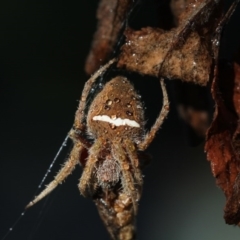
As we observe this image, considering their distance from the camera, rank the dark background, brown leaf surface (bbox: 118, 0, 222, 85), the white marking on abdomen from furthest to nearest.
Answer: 1. the dark background
2. the white marking on abdomen
3. brown leaf surface (bbox: 118, 0, 222, 85)

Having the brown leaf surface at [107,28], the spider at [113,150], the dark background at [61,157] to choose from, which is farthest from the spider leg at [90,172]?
the dark background at [61,157]

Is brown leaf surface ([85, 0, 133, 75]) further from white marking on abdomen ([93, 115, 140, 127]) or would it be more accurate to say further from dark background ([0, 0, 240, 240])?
dark background ([0, 0, 240, 240])

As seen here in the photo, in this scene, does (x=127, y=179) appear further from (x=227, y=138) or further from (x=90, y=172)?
(x=227, y=138)

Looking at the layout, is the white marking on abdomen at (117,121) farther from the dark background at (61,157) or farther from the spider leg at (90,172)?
the dark background at (61,157)

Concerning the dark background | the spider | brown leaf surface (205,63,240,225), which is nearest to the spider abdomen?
the spider

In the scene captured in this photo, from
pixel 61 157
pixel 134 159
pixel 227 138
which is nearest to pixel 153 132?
pixel 134 159

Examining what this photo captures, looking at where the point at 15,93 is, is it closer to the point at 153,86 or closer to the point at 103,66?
the point at 153,86
